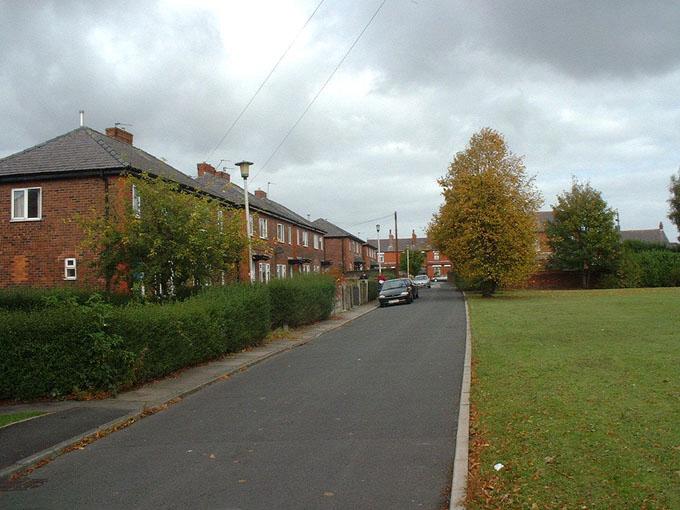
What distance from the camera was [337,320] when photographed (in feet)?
90.5

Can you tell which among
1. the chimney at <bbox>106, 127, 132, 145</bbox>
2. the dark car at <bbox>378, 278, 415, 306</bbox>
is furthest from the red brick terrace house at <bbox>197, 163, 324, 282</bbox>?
the dark car at <bbox>378, 278, 415, 306</bbox>

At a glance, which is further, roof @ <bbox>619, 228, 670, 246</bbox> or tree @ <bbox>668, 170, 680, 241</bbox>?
roof @ <bbox>619, 228, 670, 246</bbox>

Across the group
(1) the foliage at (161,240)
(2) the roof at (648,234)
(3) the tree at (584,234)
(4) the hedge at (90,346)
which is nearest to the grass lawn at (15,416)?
(4) the hedge at (90,346)

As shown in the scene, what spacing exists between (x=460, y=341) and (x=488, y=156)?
119 ft

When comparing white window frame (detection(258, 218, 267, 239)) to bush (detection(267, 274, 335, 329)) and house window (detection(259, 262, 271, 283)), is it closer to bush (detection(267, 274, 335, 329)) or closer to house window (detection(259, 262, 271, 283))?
house window (detection(259, 262, 271, 283))

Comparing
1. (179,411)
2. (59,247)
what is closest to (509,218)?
(59,247)

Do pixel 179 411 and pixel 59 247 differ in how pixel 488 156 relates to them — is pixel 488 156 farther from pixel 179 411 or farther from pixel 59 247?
pixel 179 411

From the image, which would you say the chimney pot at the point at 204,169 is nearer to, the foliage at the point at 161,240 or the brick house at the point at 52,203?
the brick house at the point at 52,203

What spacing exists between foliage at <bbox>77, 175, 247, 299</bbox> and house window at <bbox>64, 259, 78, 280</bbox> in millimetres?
5542

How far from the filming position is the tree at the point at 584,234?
5697cm

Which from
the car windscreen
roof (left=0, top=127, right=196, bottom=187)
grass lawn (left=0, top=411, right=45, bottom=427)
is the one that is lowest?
grass lawn (left=0, top=411, right=45, bottom=427)

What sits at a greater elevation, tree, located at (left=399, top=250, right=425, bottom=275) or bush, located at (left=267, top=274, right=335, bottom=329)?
tree, located at (left=399, top=250, right=425, bottom=275)

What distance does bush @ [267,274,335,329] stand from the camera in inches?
846

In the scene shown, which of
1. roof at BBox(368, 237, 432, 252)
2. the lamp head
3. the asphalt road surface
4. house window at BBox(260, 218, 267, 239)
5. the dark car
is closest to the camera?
the asphalt road surface
